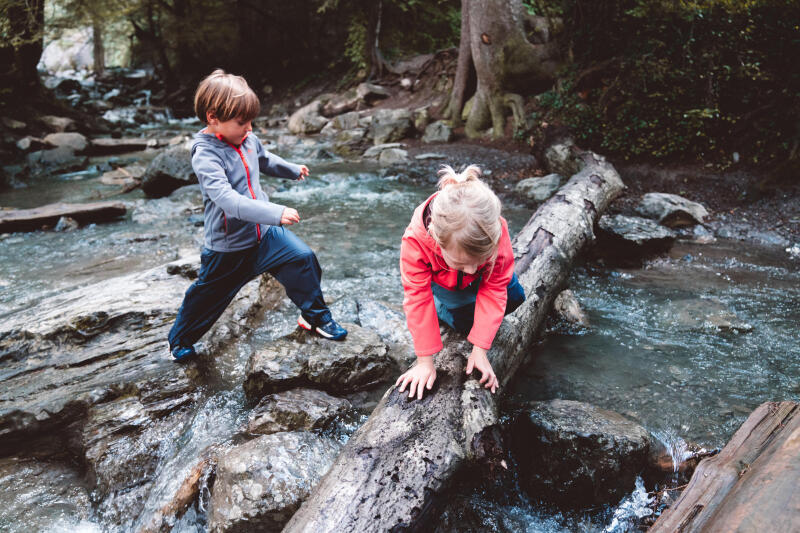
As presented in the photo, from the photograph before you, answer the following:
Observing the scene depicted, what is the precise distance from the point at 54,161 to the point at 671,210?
1344cm

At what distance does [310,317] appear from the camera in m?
3.32

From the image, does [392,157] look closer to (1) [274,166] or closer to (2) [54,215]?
(2) [54,215]

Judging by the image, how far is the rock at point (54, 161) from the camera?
11.3m

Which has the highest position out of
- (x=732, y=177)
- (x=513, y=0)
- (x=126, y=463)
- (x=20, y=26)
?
(x=513, y=0)

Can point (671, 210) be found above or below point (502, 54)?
below

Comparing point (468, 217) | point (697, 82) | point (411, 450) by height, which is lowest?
point (411, 450)

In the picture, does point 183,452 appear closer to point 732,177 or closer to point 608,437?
point 608,437

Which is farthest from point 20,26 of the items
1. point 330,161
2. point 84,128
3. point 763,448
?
point 763,448

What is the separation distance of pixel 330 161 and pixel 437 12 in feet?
34.4

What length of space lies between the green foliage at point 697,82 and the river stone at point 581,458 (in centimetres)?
629

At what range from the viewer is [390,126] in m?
12.2

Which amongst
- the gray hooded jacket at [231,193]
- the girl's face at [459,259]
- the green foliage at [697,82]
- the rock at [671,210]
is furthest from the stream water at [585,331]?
the green foliage at [697,82]

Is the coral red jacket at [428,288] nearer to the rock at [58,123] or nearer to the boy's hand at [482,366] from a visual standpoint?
the boy's hand at [482,366]

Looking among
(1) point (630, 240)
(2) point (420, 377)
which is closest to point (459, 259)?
(2) point (420, 377)
